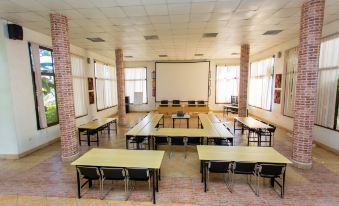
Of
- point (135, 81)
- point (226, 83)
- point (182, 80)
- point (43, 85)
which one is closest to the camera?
point (43, 85)

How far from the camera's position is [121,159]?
3.63 meters

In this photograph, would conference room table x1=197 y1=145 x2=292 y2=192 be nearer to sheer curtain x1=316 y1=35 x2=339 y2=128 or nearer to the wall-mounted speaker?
sheer curtain x1=316 y1=35 x2=339 y2=128

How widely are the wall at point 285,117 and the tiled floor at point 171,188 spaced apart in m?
0.79

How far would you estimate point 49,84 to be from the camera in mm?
6902

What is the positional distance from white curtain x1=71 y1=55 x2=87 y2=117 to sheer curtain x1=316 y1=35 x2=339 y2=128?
960cm

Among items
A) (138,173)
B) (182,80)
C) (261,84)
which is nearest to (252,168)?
(138,173)

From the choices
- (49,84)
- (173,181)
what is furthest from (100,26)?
(173,181)

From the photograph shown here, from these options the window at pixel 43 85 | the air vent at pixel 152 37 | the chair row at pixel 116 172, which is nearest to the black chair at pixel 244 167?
the chair row at pixel 116 172

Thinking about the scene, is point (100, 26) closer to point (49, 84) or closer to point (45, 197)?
point (49, 84)

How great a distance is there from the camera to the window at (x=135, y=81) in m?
14.6

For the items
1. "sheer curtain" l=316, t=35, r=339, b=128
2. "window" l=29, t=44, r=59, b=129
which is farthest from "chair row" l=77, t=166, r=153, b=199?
"sheer curtain" l=316, t=35, r=339, b=128

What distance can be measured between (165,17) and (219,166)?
4093 millimetres

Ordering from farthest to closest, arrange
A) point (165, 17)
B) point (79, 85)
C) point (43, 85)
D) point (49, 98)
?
1. point (79, 85)
2. point (49, 98)
3. point (43, 85)
4. point (165, 17)

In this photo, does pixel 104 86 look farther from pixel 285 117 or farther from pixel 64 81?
pixel 285 117
